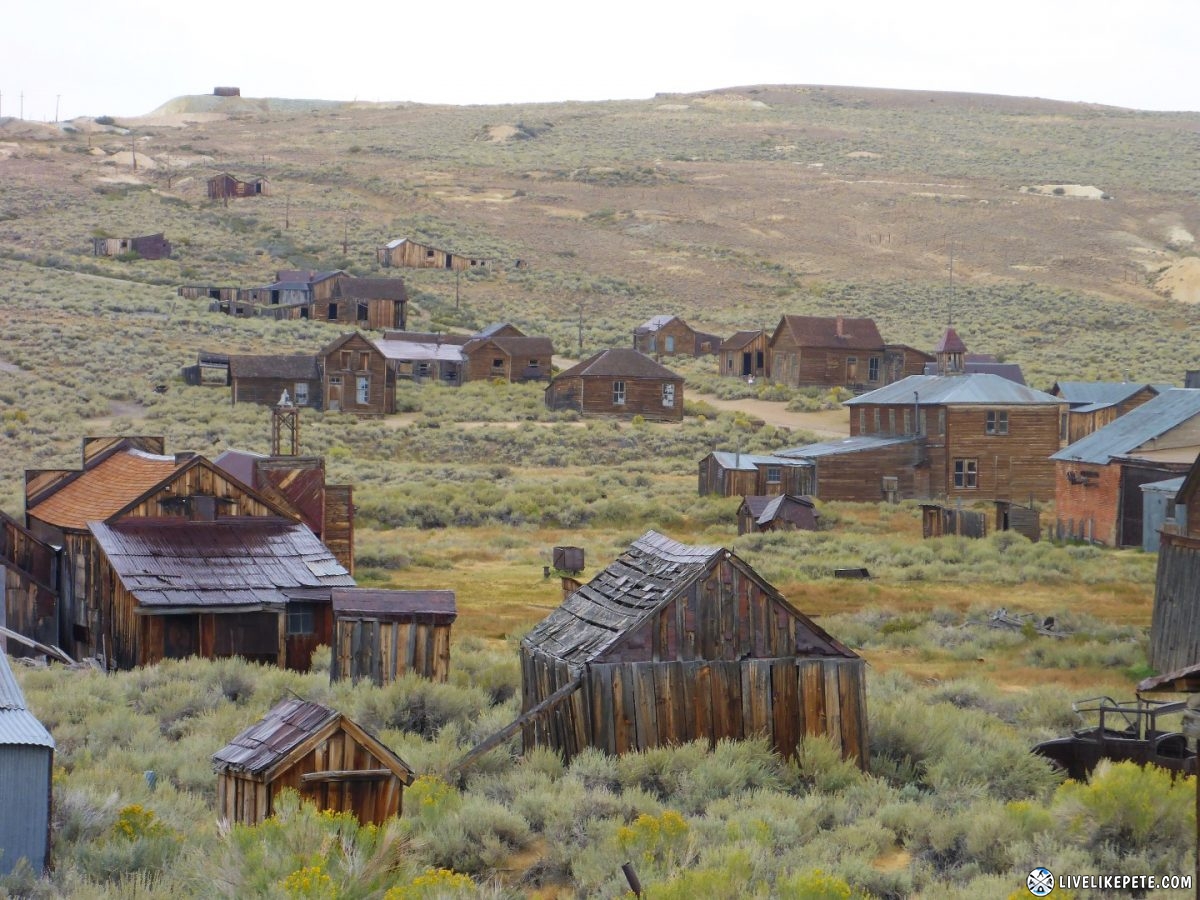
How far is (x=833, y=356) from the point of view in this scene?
72.7m

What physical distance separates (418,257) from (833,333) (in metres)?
Answer: 38.5

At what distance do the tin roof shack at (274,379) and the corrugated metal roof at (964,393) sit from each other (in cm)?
2408

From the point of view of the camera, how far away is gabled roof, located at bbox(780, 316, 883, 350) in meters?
72.4

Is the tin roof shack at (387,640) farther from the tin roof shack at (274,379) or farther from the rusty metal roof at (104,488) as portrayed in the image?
the tin roof shack at (274,379)

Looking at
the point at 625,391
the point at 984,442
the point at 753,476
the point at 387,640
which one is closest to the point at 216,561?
the point at 387,640

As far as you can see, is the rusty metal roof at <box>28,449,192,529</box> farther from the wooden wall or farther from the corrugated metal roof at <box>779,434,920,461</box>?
the corrugated metal roof at <box>779,434,920,461</box>

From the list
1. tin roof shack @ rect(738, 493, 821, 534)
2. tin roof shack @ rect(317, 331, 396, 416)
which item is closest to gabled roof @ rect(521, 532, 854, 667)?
tin roof shack @ rect(738, 493, 821, 534)

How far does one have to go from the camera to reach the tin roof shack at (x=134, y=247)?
9456cm

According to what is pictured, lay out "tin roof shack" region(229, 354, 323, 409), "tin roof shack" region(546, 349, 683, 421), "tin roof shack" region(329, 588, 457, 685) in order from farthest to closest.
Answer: "tin roof shack" region(546, 349, 683, 421) < "tin roof shack" region(229, 354, 323, 409) < "tin roof shack" region(329, 588, 457, 685)

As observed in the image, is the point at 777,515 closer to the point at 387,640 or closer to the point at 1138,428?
the point at 1138,428

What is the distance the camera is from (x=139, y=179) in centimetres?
12112

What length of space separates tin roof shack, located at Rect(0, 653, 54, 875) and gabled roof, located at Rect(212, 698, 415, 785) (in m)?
1.56

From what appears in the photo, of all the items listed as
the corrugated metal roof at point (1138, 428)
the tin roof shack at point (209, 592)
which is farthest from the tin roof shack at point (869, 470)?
the tin roof shack at point (209, 592)

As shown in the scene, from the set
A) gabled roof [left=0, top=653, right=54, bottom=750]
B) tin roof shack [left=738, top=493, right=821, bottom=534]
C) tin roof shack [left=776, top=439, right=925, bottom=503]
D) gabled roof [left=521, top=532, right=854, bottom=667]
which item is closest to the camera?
gabled roof [left=0, top=653, right=54, bottom=750]
